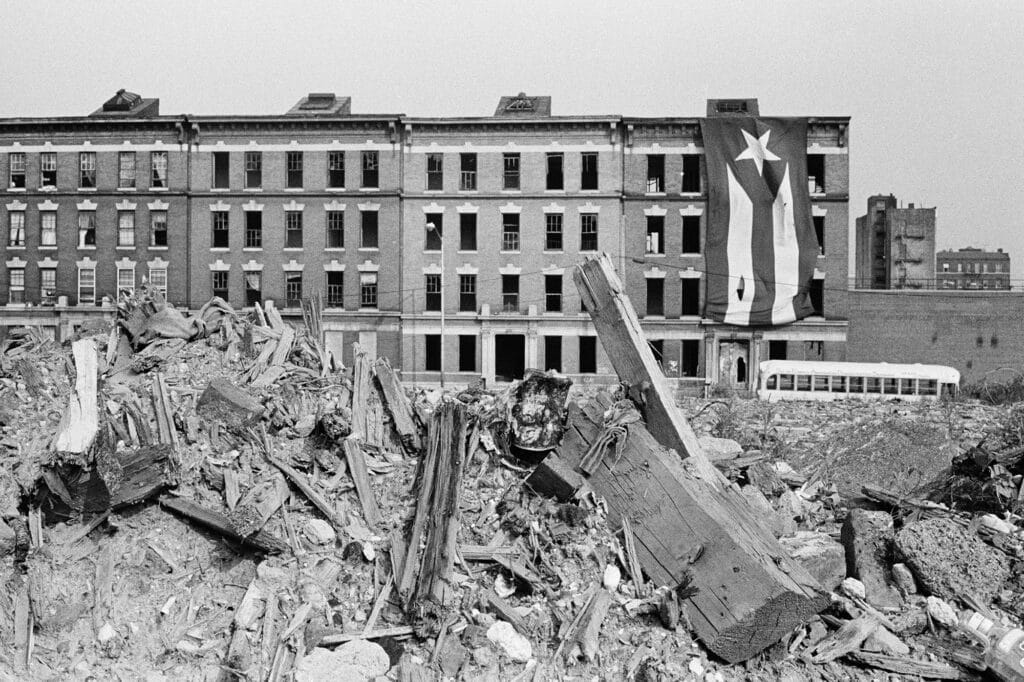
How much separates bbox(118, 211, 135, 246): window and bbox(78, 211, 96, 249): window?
133 centimetres

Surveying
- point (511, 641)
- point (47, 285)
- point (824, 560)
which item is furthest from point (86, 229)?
point (824, 560)

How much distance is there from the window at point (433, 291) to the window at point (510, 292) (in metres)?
3.03

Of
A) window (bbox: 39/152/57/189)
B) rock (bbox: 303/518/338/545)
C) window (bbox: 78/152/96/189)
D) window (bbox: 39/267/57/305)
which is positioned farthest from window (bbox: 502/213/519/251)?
rock (bbox: 303/518/338/545)

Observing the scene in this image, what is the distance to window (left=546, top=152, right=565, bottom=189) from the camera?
127 feet

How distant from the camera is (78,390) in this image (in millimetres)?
7316

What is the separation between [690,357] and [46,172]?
32.1m

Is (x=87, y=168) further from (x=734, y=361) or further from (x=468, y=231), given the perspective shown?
(x=734, y=361)

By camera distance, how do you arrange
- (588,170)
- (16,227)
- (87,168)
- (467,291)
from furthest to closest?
(16,227) → (87,168) → (467,291) → (588,170)

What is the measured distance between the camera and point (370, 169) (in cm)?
3903

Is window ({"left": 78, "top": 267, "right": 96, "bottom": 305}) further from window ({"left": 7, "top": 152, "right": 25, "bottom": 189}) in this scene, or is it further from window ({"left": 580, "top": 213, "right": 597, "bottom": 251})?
window ({"left": 580, "top": 213, "right": 597, "bottom": 251})

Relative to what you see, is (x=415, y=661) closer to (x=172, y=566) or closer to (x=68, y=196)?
(x=172, y=566)

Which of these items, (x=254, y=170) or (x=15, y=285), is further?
(x=15, y=285)

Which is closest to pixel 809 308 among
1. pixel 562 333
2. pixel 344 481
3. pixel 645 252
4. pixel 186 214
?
pixel 645 252

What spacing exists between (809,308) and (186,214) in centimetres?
2930
